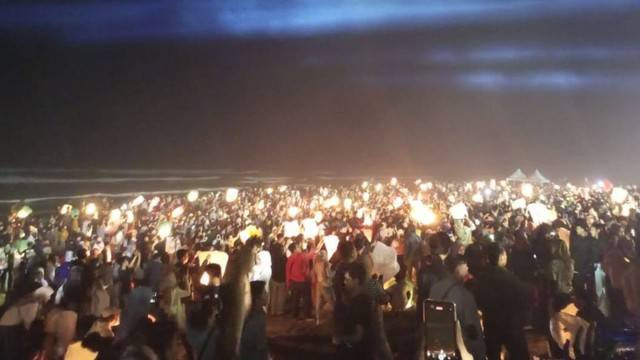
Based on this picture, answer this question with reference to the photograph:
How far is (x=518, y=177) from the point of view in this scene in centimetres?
2761

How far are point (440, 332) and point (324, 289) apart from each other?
4613 millimetres

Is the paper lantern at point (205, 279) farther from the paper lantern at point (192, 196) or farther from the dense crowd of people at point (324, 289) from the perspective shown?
the paper lantern at point (192, 196)

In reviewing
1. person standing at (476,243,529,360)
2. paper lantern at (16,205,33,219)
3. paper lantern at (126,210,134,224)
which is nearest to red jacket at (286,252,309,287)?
person standing at (476,243,529,360)

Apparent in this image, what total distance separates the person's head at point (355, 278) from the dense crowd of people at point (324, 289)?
0.01m

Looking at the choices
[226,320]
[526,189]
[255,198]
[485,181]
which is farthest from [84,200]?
[485,181]

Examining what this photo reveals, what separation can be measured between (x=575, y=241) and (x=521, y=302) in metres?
4.53

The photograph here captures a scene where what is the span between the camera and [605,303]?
229 inches

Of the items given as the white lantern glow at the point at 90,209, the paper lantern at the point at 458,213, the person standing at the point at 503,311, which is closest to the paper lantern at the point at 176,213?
the white lantern glow at the point at 90,209

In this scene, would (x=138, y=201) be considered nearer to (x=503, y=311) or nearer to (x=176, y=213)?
(x=176, y=213)

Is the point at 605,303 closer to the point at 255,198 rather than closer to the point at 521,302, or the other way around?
the point at 521,302

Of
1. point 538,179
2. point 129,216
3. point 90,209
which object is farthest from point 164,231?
point 538,179

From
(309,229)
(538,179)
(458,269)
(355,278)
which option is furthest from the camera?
(538,179)

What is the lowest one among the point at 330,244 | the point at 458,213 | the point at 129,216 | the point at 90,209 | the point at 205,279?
the point at 205,279

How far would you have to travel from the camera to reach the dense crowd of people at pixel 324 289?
11.8 feet
